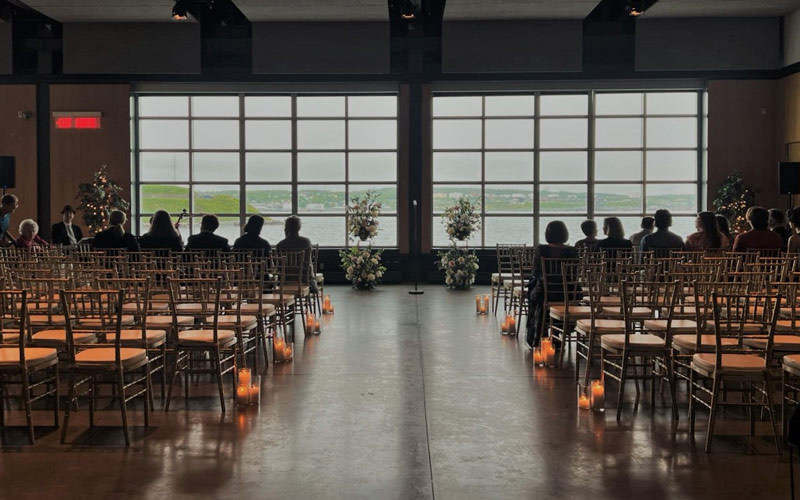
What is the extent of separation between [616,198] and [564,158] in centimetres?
119

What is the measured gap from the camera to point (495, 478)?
4.03 metres

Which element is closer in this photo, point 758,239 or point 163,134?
point 758,239

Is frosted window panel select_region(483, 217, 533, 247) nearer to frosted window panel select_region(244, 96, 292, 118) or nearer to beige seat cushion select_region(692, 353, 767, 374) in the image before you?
frosted window panel select_region(244, 96, 292, 118)

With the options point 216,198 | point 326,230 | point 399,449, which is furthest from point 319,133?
point 399,449

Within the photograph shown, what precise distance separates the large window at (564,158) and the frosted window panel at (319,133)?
175 cm

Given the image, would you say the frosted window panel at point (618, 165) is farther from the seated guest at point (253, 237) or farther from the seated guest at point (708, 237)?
the seated guest at point (253, 237)

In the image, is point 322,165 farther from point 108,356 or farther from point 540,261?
point 108,356

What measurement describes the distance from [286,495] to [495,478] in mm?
1018

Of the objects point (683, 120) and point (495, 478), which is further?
point (683, 120)

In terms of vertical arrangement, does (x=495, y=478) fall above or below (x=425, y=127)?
below

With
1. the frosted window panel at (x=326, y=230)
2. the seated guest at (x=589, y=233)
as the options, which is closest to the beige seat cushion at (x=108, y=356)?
the seated guest at (x=589, y=233)

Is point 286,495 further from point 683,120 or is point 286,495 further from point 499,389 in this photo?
point 683,120

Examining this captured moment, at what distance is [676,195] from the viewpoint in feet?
48.4

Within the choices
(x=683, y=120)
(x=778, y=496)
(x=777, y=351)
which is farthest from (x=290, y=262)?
(x=683, y=120)
